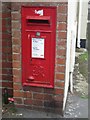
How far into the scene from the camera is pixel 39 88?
3.76 metres

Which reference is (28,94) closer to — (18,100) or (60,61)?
(18,100)

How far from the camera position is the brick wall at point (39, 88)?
3494 millimetres

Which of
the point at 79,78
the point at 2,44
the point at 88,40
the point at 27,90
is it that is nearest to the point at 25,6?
the point at 2,44

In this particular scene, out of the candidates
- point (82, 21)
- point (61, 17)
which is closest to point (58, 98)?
point (61, 17)

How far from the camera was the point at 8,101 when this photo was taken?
4039mm

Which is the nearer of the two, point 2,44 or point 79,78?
point 2,44

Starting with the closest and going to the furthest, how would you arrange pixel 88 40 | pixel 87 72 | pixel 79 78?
1. pixel 79 78
2. pixel 87 72
3. pixel 88 40

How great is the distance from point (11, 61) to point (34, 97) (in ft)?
1.96

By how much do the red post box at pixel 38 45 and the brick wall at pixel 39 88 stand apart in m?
0.06

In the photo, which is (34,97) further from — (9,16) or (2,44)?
(9,16)

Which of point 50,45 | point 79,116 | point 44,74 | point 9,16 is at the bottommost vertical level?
point 79,116

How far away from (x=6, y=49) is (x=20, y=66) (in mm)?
345

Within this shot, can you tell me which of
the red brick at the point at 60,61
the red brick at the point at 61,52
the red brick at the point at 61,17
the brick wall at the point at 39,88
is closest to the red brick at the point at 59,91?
the brick wall at the point at 39,88

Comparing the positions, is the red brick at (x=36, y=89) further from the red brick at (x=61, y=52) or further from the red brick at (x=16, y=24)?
the red brick at (x=16, y=24)
